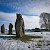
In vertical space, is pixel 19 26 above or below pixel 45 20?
below

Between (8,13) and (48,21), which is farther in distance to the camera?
(48,21)

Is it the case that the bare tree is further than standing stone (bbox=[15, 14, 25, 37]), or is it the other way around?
standing stone (bbox=[15, 14, 25, 37])

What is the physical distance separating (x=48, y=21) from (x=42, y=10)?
0.40m

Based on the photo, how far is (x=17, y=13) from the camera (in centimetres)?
374

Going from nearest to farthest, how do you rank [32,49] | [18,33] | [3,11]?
1. [32,49]
2. [3,11]
3. [18,33]

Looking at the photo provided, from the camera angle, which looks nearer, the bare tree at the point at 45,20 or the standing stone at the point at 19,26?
the bare tree at the point at 45,20

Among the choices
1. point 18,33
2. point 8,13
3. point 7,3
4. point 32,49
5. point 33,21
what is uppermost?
point 7,3

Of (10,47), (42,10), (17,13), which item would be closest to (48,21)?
(42,10)

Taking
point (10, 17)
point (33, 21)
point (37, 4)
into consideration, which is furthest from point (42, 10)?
point (10, 17)

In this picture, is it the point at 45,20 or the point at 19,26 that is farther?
the point at 19,26

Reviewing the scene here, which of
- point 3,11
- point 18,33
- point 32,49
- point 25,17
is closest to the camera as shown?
point 32,49

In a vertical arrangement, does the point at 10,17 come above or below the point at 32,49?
above

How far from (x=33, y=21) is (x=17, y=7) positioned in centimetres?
62

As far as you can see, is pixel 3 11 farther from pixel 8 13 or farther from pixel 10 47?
pixel 10 47
